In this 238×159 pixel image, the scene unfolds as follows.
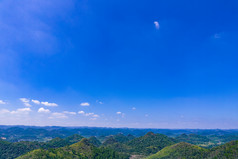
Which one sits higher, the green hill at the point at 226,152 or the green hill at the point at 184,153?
the green hill at the point at 226,152

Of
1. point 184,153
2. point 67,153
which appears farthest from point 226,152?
point 67,153

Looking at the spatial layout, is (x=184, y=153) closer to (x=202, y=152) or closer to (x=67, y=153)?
(x=202, y=152)

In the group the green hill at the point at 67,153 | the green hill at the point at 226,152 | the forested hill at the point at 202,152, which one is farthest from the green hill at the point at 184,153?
the green hill at the point at 67,153


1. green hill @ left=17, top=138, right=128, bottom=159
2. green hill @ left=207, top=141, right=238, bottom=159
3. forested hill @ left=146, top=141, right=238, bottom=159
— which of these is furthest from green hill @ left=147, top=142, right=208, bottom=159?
green hill @ left=17, top=138, right=128, bottom=159

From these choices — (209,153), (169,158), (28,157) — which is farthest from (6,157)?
(209,153)

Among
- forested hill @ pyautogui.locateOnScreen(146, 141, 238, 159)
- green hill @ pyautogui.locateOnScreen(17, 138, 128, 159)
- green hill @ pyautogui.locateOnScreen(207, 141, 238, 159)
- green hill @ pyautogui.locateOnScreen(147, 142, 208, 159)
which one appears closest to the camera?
green hill @ pyautogui.locateOnScreen(207, 141, 238, 159)

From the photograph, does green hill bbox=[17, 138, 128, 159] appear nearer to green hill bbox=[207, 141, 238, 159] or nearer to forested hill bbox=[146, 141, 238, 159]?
forested hill bbox=[146, 141, 238, 159]

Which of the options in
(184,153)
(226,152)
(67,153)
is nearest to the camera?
(226,152)

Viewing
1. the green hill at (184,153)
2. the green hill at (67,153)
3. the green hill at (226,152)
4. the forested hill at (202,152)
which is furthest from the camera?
the green hill at (184,153)

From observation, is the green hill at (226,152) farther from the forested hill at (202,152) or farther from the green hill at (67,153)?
the green hill at (67,153)

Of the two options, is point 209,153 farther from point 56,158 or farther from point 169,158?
point 56,158

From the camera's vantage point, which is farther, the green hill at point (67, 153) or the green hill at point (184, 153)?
the green hill at point (184, 153)
